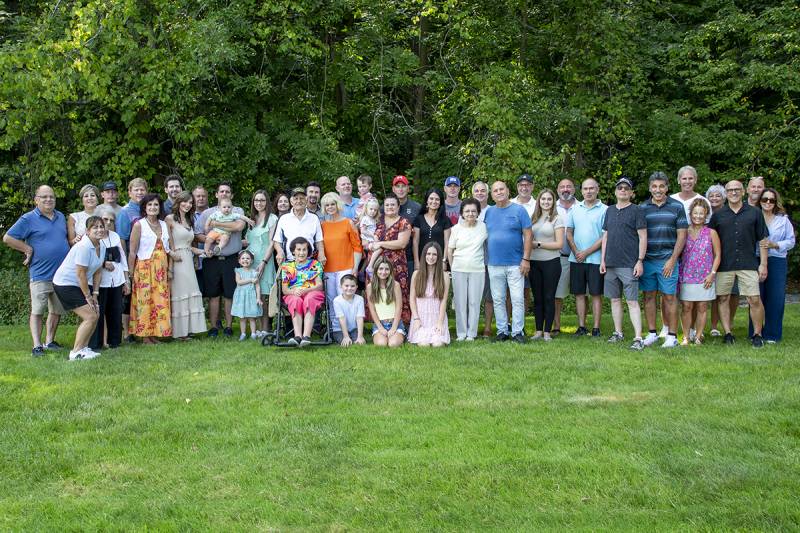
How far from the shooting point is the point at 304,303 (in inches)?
339

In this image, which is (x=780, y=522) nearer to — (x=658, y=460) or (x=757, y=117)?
(x=658, y=460)

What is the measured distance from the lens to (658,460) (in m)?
4.73

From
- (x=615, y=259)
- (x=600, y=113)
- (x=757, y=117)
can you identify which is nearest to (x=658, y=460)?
(x=615, y=259)

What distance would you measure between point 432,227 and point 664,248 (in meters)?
2.38

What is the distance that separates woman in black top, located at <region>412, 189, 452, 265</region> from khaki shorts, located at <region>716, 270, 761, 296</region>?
2.78 metres

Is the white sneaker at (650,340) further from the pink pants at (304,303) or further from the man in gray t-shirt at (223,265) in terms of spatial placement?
the man in gray t-shirt at (223,265)

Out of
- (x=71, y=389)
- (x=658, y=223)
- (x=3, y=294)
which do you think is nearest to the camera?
(x=71, y=389)

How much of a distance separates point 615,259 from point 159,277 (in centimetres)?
470

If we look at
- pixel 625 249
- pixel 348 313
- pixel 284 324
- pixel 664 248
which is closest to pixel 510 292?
pixel 625 249

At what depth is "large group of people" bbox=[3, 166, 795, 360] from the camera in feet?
27.6

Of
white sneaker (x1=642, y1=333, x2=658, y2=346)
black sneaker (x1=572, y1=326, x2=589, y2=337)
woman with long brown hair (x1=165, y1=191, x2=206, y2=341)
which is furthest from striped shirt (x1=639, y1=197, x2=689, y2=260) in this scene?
woman with long brown hair (x1=165, y1=191, x2=206, y2=341)

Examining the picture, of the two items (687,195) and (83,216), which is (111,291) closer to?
(83,216)

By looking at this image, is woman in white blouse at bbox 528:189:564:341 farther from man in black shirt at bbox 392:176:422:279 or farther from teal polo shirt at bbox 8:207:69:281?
teal polo shirt at bbox 8:207:69:281

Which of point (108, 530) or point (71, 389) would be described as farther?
point (71, 389)
